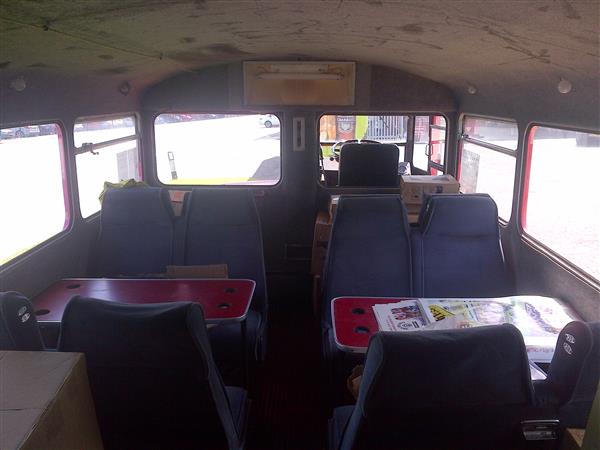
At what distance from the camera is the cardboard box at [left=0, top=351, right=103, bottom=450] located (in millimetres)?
854

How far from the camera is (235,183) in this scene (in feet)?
15.4

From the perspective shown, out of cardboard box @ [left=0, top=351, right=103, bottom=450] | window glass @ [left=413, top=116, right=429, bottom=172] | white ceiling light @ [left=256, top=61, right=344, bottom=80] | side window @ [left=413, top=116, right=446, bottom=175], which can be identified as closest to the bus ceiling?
white ceiling light @ [left=256, top=61, right=344, bottom=80]

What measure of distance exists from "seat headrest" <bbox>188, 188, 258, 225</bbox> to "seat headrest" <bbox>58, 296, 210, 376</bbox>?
4.96 feet

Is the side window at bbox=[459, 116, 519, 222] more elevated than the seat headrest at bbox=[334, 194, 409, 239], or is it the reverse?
the side window at bbox=[459, 116, 519, 222]

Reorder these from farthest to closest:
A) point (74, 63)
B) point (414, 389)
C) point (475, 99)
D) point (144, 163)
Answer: point (144, 163) → point (475, 99) → point (74, 63) → point (414, 389)

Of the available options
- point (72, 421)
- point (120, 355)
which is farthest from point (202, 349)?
point (72, 421)

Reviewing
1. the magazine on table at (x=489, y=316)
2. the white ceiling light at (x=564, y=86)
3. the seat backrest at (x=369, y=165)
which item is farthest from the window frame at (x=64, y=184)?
the white ceiling light at (x=564, y=86)

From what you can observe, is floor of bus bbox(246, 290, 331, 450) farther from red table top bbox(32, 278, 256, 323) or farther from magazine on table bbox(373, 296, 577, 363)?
magazine on table bbox(373, 296, 577, 363)

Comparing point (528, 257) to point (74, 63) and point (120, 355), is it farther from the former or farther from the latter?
point (74, 63)

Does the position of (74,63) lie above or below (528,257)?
above

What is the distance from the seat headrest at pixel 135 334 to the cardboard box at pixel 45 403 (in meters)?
0.33

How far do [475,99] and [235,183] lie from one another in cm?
229

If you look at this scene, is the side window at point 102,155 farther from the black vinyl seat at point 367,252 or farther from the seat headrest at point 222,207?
the black vinyl seat at point 367,252

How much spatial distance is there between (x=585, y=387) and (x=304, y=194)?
328 centimetres
